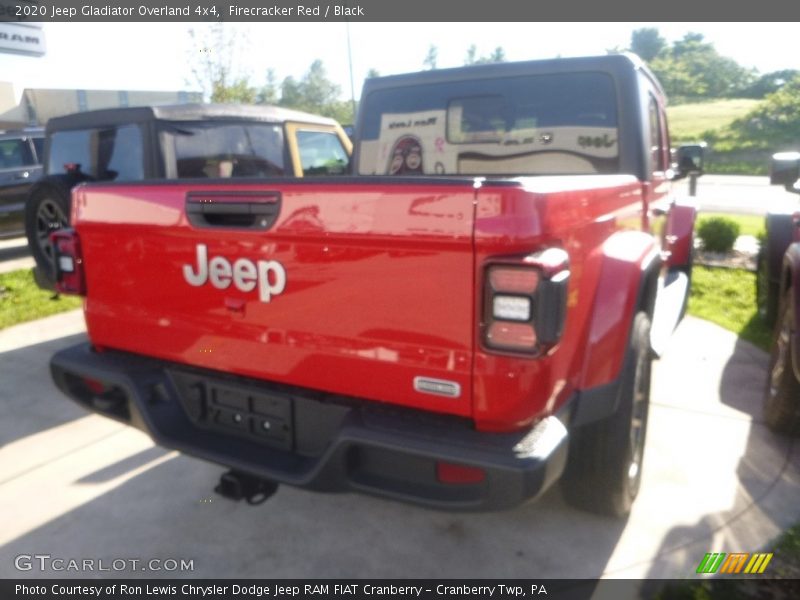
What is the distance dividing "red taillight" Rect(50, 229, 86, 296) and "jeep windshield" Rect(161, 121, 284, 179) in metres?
2.30

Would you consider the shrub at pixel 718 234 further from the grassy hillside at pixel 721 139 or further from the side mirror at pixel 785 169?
the grassy hillside at pixel 721 139

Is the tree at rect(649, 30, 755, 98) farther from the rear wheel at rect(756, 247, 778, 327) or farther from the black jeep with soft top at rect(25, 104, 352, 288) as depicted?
the black jeep with soft top at rect(25, 104, 352, 288)

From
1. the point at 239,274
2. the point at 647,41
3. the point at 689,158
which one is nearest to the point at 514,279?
the point at 239,274

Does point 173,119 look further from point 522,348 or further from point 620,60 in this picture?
point 522,348

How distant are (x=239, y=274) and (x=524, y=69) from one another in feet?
6.65

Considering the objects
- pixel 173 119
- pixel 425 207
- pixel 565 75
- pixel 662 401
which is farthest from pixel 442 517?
pixel 173 119

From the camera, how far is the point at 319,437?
2273mm

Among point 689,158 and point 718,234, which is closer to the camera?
point 689,158

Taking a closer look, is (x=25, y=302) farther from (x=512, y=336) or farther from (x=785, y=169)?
(x=785, y=169)

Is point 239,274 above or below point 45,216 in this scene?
above

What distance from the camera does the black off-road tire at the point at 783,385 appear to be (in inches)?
135

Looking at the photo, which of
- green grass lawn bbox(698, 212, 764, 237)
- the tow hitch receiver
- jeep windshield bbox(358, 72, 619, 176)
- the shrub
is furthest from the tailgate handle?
green grass lawn bbox(698, 212, 764, 237)

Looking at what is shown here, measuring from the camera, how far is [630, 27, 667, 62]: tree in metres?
103

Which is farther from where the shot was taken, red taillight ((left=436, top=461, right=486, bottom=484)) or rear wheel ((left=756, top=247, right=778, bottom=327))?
rear wheel ((left=756, top=247, right=778, bottom=327))
